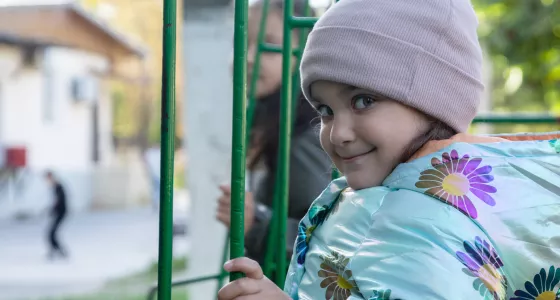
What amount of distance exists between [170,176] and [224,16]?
3341 mm

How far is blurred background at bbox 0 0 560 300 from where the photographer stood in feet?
14.6

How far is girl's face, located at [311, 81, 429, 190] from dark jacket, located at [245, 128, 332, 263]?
0.90 meters

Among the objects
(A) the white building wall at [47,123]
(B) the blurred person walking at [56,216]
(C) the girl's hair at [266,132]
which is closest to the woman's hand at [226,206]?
(C) the girl's hair at [266,132]

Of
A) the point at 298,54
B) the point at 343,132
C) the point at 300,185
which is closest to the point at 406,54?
the point at 343,132

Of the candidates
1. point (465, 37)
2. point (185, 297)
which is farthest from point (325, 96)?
point (185, 297)

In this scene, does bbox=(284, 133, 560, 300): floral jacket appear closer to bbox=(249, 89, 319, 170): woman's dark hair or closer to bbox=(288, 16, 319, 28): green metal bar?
bbox=(288, 16, 319, 28): green metal bar

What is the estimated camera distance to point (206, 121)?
14.7 feet

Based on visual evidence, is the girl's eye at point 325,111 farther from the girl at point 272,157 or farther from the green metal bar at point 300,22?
the girl at point 272,157

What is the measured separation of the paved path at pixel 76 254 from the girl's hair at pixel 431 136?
710 cm

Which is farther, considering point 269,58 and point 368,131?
point 269,58

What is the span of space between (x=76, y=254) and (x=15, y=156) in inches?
196

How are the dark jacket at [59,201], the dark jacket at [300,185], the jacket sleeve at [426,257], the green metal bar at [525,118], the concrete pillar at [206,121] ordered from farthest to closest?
the dark jacket at [59,201] < the concrete pillar at [206,121] < the green metal bar at [525,118] < the dark jacket at [300,185] < the jacket sleeve at [426,257]

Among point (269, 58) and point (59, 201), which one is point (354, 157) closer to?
point (269, 58)

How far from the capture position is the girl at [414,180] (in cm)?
97
